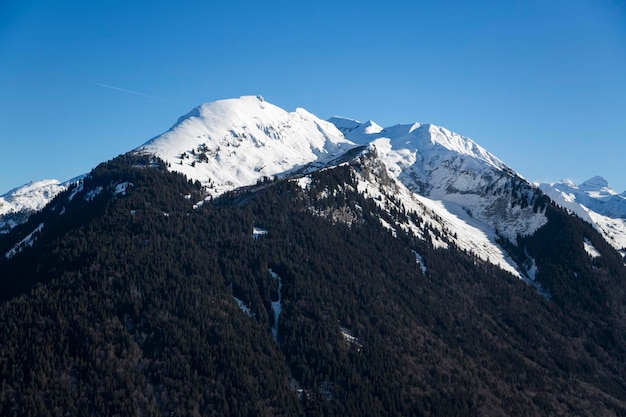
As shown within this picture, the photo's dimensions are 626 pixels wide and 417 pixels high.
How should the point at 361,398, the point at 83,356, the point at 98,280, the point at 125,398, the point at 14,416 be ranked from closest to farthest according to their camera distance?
the point at 14,416
the point at 125,398
the point at 83,356
the point at 361,398
the point at 98,280

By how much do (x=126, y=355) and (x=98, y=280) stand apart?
37522 mm

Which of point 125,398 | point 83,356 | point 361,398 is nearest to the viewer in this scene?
point 125,398

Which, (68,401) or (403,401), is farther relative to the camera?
(403,401)

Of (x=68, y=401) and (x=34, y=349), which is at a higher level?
(x=34, y=349)

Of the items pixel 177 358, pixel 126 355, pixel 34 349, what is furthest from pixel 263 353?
pixel 34 349

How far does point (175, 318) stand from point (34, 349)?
43051 millimetres

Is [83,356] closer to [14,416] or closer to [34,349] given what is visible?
[34,349]

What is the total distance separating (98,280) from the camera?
193250 millimetres

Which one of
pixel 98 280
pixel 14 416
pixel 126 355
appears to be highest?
pixel 98 280

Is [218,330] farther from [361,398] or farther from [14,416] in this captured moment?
[14,416]

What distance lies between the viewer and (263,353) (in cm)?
18788

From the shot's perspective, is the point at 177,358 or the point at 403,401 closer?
the point at 177,358

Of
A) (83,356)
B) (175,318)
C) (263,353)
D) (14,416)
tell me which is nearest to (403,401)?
(263,353)

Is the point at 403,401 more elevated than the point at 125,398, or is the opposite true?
the point at 125,398
